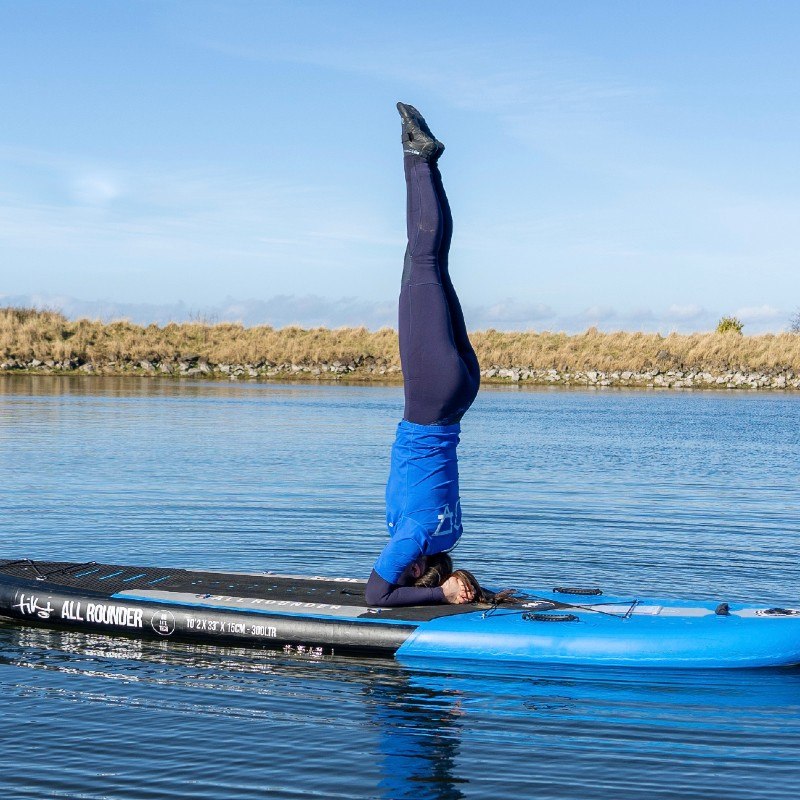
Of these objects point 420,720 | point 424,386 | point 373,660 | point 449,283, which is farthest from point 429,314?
point 420,720

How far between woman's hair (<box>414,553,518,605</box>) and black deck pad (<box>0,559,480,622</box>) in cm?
16

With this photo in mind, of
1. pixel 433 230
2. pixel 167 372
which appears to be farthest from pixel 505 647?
pixel 167 372

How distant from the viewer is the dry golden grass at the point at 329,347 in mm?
62094

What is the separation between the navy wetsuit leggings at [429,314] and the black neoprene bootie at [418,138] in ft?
0.22

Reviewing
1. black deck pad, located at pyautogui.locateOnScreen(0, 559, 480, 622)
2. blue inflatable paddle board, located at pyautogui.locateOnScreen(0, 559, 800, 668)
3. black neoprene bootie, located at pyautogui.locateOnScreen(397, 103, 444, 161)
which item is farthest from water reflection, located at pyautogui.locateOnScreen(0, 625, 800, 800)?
black neoprene bootie, located at pyautogui.locateOnScreen(397, 103, 444, 161)

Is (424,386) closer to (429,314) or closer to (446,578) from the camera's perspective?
(429,314)

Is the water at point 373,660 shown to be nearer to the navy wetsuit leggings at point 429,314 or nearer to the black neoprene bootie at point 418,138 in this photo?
the navy wetsuit leggings at point 429,314

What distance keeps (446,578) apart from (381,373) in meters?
55.4

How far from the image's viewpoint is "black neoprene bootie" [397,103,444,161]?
349 inches

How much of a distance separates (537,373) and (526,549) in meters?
51.2

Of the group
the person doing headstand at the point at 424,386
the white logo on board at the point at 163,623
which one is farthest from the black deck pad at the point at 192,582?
the person doing headstand at the point at 424,386

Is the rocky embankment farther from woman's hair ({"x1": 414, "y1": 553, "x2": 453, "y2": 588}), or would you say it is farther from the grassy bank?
woman's hair ({"x1": 414, "y1": 553, "x2": 453, "y2": 588})

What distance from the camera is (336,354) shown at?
66.1 meters

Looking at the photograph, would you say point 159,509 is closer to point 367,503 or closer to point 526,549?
point 367,503
